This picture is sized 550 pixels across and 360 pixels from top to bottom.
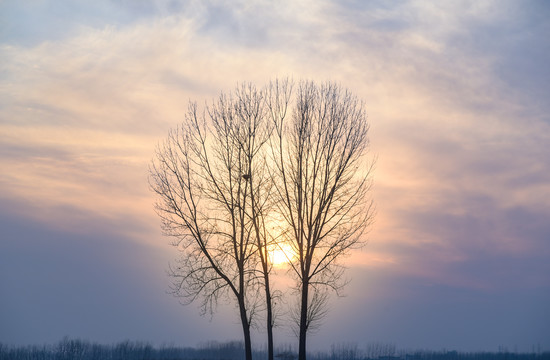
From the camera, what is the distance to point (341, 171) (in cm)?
2525

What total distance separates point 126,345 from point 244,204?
15.1 m

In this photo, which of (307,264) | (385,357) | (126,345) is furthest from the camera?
(385,357)

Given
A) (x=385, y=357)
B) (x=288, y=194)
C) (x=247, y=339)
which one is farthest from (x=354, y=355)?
(x=288, y=194)

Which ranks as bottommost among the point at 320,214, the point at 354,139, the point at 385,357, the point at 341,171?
the point at 385,357

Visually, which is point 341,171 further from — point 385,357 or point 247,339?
point 385,357

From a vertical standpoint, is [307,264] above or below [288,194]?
below

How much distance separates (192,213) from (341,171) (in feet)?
25.4

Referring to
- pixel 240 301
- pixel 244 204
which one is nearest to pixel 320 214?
pixel 244 204

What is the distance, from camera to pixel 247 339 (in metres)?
25.1

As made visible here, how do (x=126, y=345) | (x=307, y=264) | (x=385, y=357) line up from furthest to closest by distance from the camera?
(x=385, y=357), (x=126, y=345), (x=307, y=264)

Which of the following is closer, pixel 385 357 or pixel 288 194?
pixel 288 194

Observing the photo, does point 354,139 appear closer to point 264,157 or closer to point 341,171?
point 341,171

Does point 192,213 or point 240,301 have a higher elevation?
point 192,213

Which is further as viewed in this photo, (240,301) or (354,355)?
(354,355)
